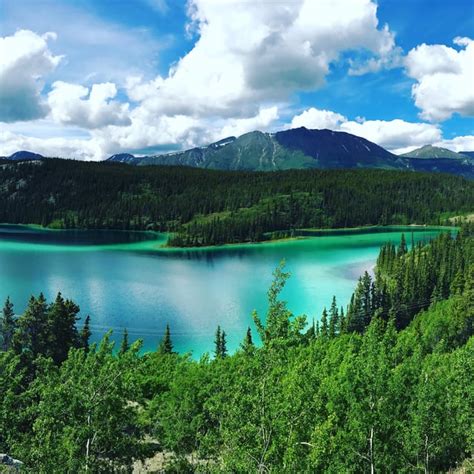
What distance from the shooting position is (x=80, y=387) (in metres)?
17.7

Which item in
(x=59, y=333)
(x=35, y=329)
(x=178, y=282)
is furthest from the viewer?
(x=178, y=282)

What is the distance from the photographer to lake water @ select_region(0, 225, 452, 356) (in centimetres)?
8294

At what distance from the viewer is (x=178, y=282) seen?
119 metres

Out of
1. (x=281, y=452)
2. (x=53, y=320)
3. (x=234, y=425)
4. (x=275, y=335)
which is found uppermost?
(x=275, y=335)

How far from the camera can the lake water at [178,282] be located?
272 feet

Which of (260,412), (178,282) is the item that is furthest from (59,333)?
(178,282)

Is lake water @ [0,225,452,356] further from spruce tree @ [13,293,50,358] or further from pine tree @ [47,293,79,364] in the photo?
spruce tree @ [13,293,50,358]

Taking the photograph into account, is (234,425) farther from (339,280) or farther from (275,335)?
(339,280)

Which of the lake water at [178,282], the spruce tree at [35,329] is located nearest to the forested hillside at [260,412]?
the spruce tree at [35,329]

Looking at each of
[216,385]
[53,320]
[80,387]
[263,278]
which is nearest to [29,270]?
[263,278]

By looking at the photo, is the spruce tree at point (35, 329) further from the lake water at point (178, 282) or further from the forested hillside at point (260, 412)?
the forested hillside at point (260, 412)

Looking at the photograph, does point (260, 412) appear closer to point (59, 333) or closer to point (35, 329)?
point (59, 333)

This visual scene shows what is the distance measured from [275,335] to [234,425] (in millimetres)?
3337

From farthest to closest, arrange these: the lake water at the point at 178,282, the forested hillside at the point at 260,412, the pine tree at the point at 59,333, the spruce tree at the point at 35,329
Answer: the lake water at the point at 178,282, the pine tree at the point at 59,333, the spruce tree at the point at 35,329, the forested hillside at the point at 260,412
